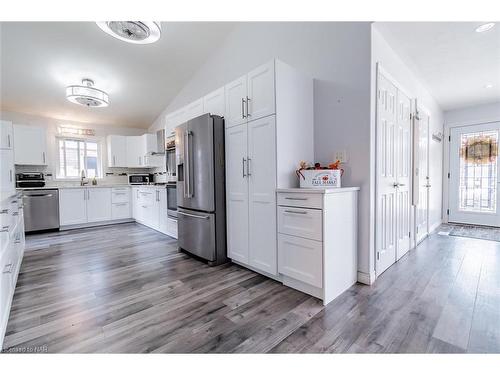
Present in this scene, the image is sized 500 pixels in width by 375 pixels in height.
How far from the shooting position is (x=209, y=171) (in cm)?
263

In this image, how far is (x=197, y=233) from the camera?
2.82m

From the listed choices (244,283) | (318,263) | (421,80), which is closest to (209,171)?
(244,283)

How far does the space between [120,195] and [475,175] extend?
24.4 ft

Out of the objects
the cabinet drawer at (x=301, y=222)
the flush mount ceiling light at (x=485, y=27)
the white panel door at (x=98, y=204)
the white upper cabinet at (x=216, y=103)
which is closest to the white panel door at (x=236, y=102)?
the white upper cabinet at (x=216, y=103)

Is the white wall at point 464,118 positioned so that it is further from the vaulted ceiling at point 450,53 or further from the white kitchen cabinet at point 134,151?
the white kitchen cabinet at point 134,151

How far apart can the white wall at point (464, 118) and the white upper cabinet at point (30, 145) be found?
8230 millimetres

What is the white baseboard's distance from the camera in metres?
2.18

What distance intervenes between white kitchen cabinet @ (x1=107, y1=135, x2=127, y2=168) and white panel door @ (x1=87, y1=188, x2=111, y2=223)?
0.78m

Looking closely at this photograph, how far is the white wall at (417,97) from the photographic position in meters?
2.20

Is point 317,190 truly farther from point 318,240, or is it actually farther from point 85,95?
point 85,95

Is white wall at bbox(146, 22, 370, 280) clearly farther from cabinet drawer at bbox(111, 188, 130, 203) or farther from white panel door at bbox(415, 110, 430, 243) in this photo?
cabinet drawer at bbox(111, 188, 130, 203)

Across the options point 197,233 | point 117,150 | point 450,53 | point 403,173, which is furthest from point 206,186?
point 117,150

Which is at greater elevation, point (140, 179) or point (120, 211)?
point (140, 179)
